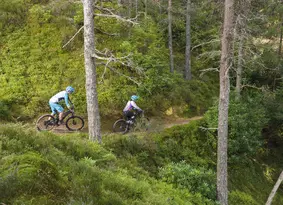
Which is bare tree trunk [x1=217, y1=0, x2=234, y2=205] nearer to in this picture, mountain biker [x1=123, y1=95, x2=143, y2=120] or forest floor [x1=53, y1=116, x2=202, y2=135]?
forest floor [x1=53, y1=116, x2=202, y2=135]

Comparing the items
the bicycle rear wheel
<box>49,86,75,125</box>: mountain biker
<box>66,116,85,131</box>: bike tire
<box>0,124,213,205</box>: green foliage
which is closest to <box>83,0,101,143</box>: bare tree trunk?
<box>0,124,213,205</box>: green foliage

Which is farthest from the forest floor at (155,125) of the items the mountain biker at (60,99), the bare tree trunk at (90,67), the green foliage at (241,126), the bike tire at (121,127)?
the bare tree trunk at (90,67)

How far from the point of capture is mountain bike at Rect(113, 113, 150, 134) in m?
12.6

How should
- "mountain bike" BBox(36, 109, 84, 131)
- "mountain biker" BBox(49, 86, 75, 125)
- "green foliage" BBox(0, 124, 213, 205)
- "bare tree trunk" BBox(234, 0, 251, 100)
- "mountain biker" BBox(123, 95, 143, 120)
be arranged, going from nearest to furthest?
"green foliage" BBox(0, 124, 213, 205), "bare tree trunk" BBox(234, 0, 251, 100), "mountain biker" BBox(49, 86, 75, 125), "mountain bike" BBox(36, 109, 84, 131), "mountain biker" BBox(123, 95, 143, 120)

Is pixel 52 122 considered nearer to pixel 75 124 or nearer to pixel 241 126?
pixel 75 124

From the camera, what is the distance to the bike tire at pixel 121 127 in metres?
12.6

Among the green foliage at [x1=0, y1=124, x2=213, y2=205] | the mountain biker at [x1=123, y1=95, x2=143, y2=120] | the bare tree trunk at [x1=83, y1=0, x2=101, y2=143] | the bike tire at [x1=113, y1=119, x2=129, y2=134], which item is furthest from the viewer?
the bike tire at [x1=113, y1=119, x2=129, y2=134]

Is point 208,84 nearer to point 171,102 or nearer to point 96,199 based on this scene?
point 171,102

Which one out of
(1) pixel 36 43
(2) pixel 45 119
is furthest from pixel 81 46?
(2) pixel 45 119

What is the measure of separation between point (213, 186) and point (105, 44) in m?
11.1

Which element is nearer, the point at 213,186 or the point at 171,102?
the point at 213,186

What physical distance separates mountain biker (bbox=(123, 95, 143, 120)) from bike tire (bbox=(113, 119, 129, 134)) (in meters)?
0.31

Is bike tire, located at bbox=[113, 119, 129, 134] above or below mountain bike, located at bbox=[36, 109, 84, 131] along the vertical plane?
below

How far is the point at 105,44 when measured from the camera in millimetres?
17047
